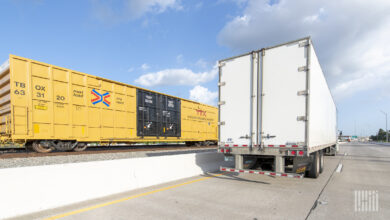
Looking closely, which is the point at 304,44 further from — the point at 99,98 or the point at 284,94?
the point at 99,98

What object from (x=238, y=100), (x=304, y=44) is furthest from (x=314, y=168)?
(x=304, y=44)

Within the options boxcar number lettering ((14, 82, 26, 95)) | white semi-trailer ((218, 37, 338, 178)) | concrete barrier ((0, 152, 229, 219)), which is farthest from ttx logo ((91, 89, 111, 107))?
white semi-trailer ((218, 37, 338, 178))

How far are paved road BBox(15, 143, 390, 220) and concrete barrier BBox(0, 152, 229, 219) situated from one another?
0.84 ft

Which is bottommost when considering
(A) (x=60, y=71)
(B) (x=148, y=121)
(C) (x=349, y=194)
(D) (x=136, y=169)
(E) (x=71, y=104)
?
(C) (x=349, y=194)

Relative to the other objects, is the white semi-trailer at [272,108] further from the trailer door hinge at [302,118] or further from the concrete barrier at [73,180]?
the concrete barrier at [73,180]

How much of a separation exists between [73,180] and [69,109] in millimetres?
6702

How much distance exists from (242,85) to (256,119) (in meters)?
1.20

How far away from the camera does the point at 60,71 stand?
32.9 feet

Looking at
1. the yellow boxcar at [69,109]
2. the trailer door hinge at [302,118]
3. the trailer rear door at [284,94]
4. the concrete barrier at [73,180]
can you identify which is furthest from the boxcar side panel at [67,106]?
the trailer door hinge at [302,118]

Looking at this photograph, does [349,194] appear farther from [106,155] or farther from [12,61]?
[12,61]

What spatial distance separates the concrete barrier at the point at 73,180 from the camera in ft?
12.6

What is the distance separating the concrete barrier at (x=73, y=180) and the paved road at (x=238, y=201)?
A: 0.84 feet

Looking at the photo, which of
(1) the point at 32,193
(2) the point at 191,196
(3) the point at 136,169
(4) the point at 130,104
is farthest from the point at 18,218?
(4) the point at 130,104

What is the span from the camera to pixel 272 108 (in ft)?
20.3
